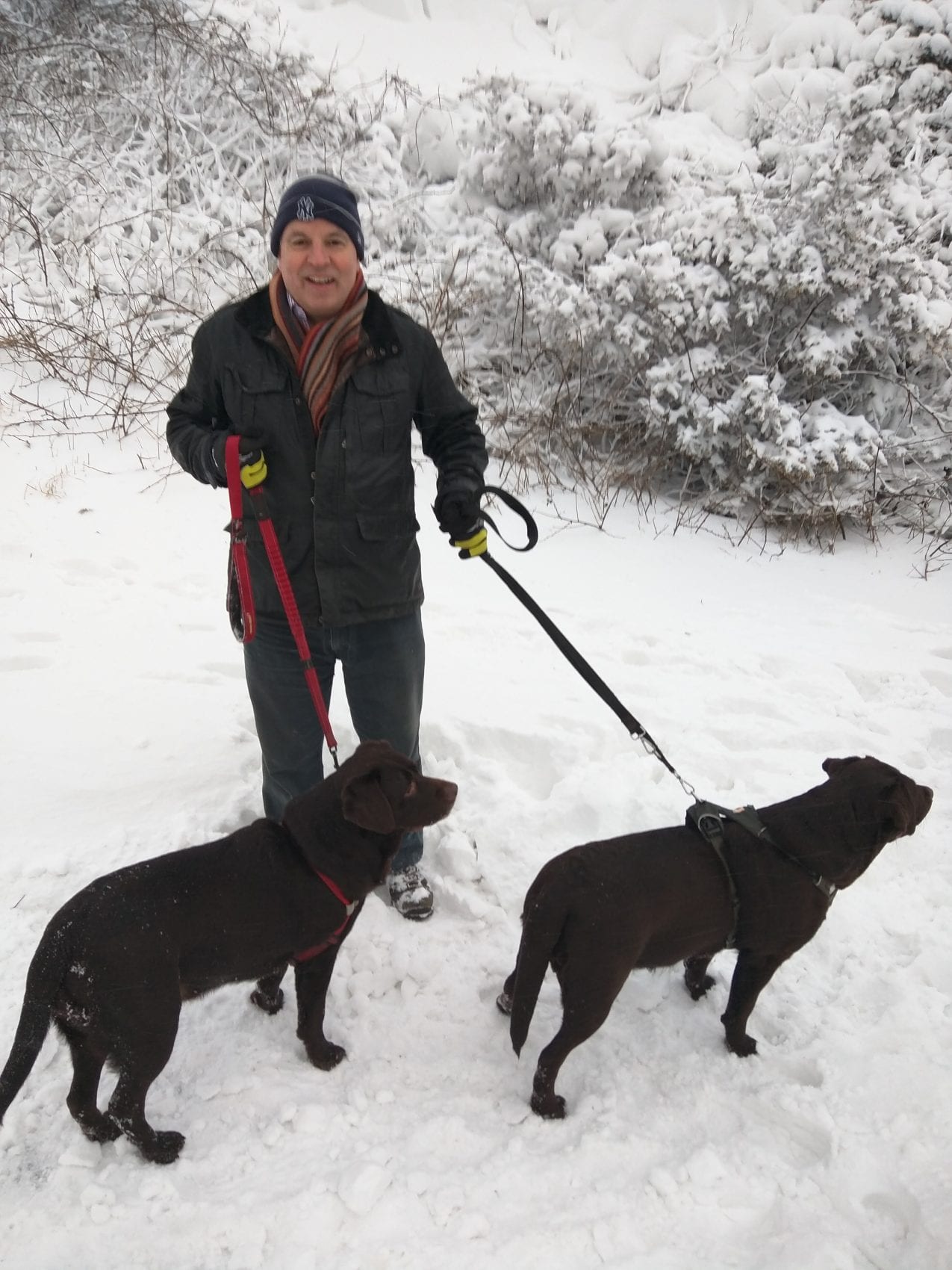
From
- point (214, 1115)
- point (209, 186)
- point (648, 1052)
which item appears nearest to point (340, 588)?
point (214, 1115)

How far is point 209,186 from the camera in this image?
303 inches

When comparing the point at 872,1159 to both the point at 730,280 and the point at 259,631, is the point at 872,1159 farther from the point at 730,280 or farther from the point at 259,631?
the point at 730,280

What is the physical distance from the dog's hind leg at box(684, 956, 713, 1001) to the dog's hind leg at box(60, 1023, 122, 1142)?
1717mm

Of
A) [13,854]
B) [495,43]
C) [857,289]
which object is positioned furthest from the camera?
[495,43]

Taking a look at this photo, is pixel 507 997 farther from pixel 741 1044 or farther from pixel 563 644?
pixel 563 644

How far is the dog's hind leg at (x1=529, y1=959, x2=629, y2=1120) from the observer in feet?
6.40

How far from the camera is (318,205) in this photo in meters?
2.07

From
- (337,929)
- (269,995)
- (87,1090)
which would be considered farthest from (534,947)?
(87,1090)

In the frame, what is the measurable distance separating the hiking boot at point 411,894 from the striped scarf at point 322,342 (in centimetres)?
164

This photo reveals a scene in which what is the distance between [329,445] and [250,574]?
0.51 m

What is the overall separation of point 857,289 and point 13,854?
6.47 m

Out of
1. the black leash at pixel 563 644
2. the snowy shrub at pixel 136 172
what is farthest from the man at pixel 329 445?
the snowy shrub at pixel 136 172

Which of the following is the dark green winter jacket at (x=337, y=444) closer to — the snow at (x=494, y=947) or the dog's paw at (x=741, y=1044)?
the snow at (x=494, y=947)

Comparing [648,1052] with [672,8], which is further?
[672,8]
